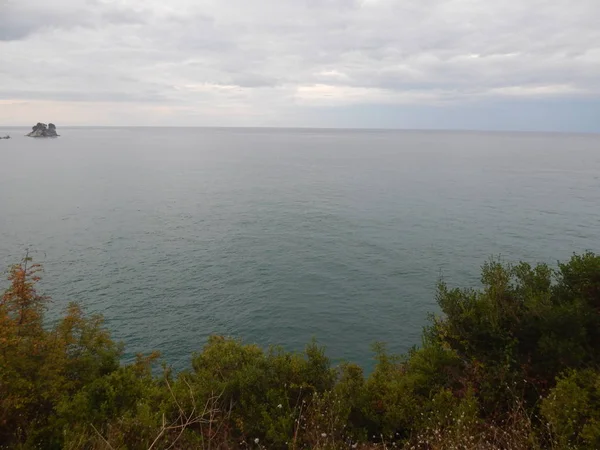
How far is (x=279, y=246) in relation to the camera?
6128 cm

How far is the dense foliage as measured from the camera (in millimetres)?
14742

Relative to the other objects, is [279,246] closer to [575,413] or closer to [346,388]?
[346,388]

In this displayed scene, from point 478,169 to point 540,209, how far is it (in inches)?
2757

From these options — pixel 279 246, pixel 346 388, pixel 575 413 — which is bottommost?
pixel 279 246

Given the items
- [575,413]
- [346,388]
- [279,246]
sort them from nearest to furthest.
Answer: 1. [575,413]
2. [346,388]
3. [279,246]

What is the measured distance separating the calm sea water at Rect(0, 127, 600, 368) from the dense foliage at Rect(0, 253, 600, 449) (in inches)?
604

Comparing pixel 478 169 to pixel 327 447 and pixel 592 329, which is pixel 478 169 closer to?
pixel 592 329

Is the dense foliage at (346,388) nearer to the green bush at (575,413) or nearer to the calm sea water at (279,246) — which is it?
the green bush at (575,413)

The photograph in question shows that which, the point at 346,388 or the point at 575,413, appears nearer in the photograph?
the point at 575,413

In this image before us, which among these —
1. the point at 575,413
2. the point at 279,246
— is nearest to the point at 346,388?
the point at 575,413

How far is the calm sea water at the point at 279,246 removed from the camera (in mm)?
40625

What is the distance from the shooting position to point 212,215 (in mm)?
79938

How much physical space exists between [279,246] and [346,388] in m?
43.6

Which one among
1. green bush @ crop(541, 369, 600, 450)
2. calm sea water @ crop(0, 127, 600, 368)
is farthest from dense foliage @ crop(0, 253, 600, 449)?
calm sea water @ crop(0, 127, 600, 368)
